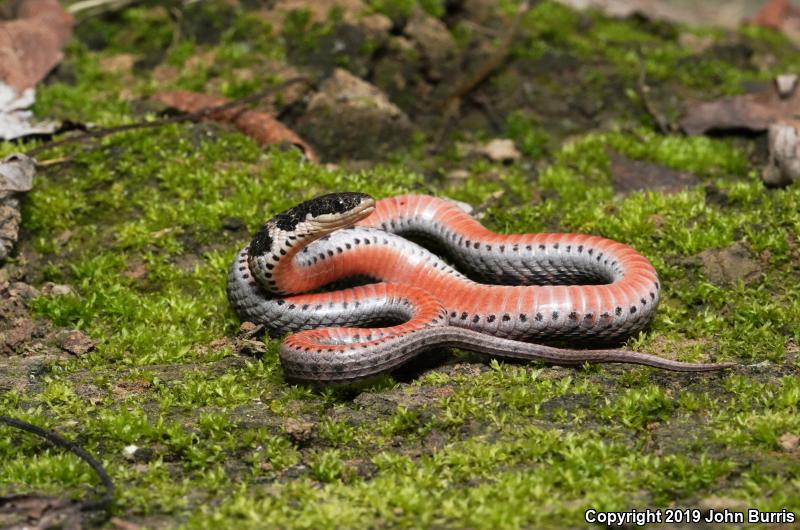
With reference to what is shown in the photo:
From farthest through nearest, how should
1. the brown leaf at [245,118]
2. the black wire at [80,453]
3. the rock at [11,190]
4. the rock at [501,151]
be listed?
the rock at [501,151] → the brown leaf at [245,118] → the rock at [11,190] → the black wire at [80,453]

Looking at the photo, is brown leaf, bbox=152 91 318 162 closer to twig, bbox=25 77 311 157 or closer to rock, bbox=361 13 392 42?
twig, bbox=25 77 311 157

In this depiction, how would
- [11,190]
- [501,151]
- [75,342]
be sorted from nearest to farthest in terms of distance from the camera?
[75,342]
[11,190]
[501,151]

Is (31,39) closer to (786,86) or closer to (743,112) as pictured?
(743,112)

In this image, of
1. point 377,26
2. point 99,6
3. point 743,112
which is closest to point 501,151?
point 377,26

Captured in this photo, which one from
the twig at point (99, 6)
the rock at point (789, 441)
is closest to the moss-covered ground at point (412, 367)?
the rock at point (789, 441)

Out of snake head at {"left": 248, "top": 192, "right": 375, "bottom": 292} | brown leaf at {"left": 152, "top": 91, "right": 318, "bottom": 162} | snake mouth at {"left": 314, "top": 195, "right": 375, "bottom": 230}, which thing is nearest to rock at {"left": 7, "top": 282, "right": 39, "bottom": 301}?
snake head at {"left": 248, "top": 192, "right": 375, "bottom": 292}

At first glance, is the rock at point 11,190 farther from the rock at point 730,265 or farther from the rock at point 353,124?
the rock at point 730,265
